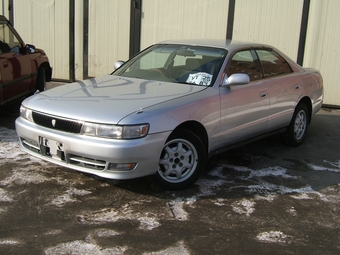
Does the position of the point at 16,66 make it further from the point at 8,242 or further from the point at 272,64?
the point at 8,242

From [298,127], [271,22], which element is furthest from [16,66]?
[271,22]

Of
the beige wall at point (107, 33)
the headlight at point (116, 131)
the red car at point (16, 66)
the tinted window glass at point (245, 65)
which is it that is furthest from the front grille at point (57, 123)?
the beige wall at point (107, 33)

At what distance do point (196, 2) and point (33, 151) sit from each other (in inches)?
241

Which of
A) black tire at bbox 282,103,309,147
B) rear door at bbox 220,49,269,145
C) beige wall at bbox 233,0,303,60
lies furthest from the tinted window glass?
beige wall at bbox 233,0,303,60

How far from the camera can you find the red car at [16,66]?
22.0 ft

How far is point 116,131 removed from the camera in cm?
396

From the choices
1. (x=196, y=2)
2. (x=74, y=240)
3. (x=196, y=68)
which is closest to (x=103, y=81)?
(x=196, y=68)

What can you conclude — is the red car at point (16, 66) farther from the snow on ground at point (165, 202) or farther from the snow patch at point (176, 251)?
the snow patch at point (176, 251)

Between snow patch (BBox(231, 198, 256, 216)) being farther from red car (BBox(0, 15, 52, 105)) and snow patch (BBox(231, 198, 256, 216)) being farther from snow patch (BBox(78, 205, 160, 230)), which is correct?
red car (BBox(0, 15, 52, 105))

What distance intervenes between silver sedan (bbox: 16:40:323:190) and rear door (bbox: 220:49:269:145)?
12 mm

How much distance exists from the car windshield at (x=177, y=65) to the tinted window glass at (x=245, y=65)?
15 centimetres

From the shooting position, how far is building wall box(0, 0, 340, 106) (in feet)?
29.8

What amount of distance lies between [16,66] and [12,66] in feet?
0.44

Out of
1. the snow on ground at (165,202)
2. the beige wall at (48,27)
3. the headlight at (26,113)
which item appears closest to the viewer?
the snow on ground at (165,202)
